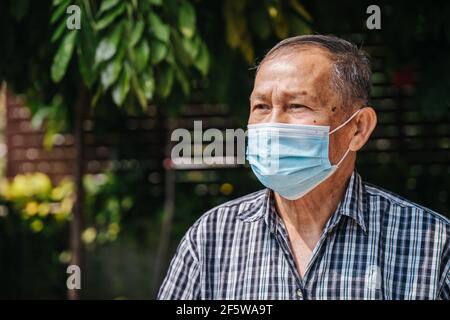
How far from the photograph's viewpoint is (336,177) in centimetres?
225

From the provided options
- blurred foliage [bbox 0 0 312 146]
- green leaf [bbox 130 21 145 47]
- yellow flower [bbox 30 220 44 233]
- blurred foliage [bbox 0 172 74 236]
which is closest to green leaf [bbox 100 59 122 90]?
blurred foliage [bbox 0 0 312 146]

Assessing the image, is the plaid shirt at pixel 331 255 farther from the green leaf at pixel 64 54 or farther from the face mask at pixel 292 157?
the green leaf at pixel 64 54

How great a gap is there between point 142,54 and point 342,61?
136cm

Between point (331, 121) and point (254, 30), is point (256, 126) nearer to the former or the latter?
point (331, 121)

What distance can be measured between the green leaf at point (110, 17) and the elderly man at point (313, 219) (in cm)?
131

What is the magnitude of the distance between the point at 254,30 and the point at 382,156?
1898 millimetres

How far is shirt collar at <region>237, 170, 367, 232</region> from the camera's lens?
217 centimetres

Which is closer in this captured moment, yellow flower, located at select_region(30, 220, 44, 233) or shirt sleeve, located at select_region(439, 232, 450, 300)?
shirt sleeve, located at select_region(439, 232, 450, 300)

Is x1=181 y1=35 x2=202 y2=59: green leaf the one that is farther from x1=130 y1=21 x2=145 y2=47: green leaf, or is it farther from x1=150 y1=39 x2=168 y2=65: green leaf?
x1=130 y1=21 x2=145 y2=47: green leaf

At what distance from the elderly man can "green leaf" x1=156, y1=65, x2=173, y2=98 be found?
127 centimetres

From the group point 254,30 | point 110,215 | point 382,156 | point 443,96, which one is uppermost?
point 254,30
